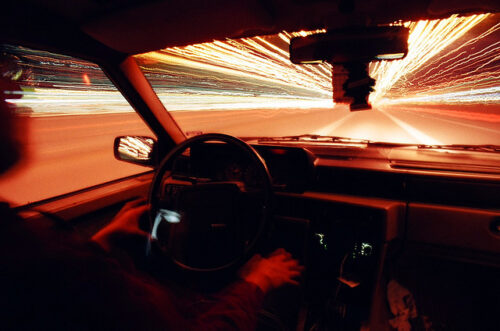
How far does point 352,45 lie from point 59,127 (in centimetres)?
585

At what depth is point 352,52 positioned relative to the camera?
2186 mm

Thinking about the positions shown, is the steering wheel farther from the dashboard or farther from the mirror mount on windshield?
the mirror mount on windshield

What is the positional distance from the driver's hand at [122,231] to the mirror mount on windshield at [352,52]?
1697 millimetres

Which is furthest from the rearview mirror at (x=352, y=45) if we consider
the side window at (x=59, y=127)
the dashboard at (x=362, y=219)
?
the side window at (x=59, y=127)

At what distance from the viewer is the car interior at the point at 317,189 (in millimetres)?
2232

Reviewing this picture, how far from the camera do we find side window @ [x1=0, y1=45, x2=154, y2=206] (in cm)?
290

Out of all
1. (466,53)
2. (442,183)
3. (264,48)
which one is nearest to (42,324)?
(442,183)

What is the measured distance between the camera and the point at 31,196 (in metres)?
3.00

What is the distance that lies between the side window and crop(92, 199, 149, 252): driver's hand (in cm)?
75

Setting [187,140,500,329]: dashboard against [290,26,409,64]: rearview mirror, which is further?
[187,140,500,329]: dashboard

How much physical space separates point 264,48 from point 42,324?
3.88 m

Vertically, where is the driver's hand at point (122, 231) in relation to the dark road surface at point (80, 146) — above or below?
below

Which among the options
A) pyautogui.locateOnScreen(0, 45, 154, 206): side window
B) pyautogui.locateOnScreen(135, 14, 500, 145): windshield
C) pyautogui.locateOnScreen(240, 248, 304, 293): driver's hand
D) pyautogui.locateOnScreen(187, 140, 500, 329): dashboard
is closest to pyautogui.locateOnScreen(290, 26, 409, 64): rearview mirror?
pyautogui.locateOnScreen(135, 14, 500, 145): windshield

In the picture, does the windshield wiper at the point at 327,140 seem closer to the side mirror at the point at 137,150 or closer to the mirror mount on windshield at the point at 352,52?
the mirror mount on windshield at the point at 352,52
